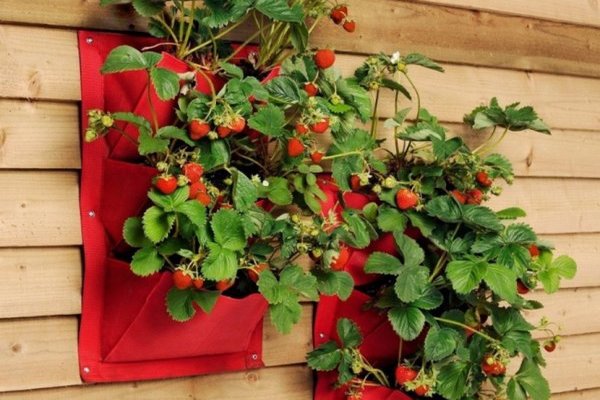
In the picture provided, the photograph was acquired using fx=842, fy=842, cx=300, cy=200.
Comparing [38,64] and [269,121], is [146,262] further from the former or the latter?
[38,64]

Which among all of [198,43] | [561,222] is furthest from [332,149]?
[561,222]

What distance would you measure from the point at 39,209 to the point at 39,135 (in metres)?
0.14

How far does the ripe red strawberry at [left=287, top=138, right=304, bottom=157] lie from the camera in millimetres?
1517

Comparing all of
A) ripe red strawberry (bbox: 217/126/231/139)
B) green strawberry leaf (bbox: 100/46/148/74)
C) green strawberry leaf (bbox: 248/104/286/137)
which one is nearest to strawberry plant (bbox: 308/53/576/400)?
green strawberry leaf (bbox: 248/104/286/137)

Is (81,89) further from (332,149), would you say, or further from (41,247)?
(332,149)

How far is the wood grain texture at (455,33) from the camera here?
5.31 ft

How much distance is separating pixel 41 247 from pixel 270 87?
52 cm

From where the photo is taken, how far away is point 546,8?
218 cm

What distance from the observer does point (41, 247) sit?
1559 millimetres

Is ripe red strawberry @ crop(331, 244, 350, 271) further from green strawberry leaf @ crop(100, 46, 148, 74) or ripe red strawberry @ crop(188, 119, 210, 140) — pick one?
green strawberry leaf @ crop(100, 46, 148, 74)

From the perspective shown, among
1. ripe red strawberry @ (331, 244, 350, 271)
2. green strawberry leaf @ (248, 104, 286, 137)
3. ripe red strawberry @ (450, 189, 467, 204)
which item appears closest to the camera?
green strawberry leaf @ (248, 104, 286, 137)

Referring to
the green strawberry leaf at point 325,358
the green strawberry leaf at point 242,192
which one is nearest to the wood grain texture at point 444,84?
the green strawberry leaf at point 242,192

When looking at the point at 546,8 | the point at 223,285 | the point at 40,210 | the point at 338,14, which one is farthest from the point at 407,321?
the point at 546,8

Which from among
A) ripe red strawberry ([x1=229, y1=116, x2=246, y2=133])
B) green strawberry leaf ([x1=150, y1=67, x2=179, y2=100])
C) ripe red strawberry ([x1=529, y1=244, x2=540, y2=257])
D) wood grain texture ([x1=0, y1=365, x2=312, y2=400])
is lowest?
wood grain texture ([x1=0, y1=365, x2=312, y2=400])
